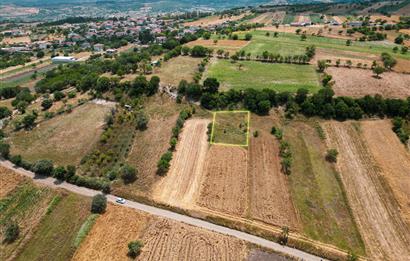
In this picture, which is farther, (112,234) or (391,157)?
(391,157)

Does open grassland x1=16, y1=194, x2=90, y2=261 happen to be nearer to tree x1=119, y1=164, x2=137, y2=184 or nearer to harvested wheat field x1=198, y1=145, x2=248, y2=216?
tree x1=119, y1=164, x2=137, y2=184

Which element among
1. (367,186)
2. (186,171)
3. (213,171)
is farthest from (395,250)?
(186,171)

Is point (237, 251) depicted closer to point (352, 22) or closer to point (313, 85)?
point (313, 85)

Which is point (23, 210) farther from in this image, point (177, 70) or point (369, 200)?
point (177, 70)

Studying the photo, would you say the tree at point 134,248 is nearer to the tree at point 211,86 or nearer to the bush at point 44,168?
the bush at point 44,168

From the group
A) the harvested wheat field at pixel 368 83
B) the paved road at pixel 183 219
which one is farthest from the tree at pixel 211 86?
the paved road at pixel 183 219

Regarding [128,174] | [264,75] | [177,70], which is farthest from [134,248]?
[264,75]
